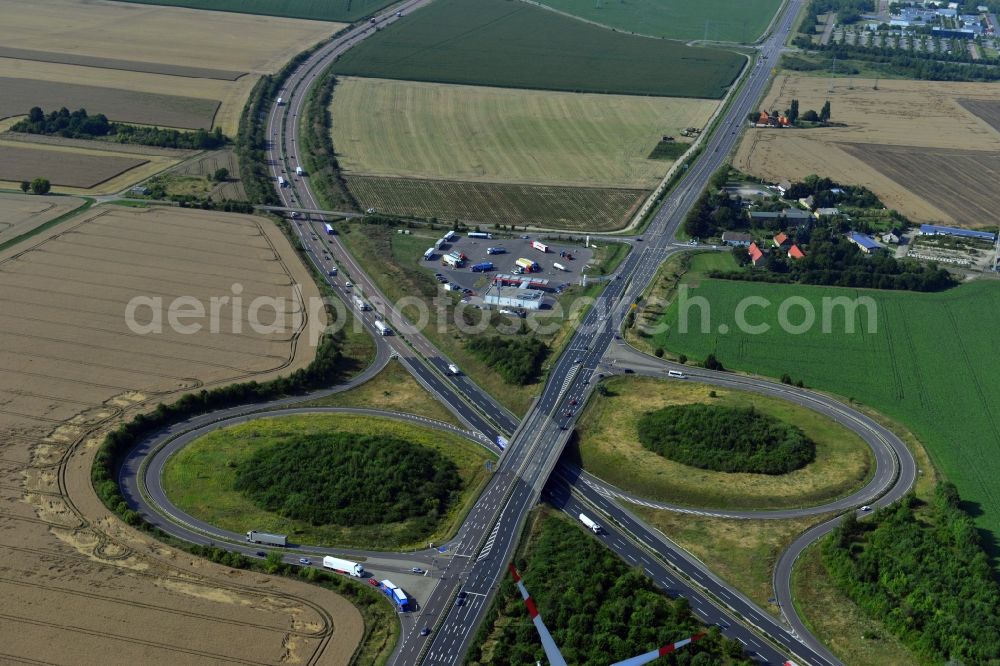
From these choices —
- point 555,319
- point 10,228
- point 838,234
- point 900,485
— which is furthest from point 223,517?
point 838,234

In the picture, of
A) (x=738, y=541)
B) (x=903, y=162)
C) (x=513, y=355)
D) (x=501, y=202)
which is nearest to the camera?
(x=738, y=541)

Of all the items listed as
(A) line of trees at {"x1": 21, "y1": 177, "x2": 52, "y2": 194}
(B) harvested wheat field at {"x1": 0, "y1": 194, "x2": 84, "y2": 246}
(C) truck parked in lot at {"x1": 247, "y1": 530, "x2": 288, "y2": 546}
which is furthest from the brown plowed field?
(C) truck parked in lot at {"x1": 247, "y1": 530, "x2": 288, "y2": 546}

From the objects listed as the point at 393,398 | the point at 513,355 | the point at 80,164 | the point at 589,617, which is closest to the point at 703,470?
the point at 589,617

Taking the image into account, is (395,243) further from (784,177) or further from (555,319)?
(784,177)

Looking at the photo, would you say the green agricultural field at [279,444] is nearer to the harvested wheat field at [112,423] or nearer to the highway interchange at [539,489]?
the highway interchange at [539,489]

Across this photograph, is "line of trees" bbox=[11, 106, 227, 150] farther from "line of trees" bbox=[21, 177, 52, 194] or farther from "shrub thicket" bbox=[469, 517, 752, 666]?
"shrub thicket" bbox=[469, 517, 752, 666]

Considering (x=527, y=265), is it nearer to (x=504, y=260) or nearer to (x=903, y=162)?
(x=504, y=260)

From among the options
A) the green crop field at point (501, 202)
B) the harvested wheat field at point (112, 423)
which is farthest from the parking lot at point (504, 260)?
the harvested wheat field at point (112, 423)
